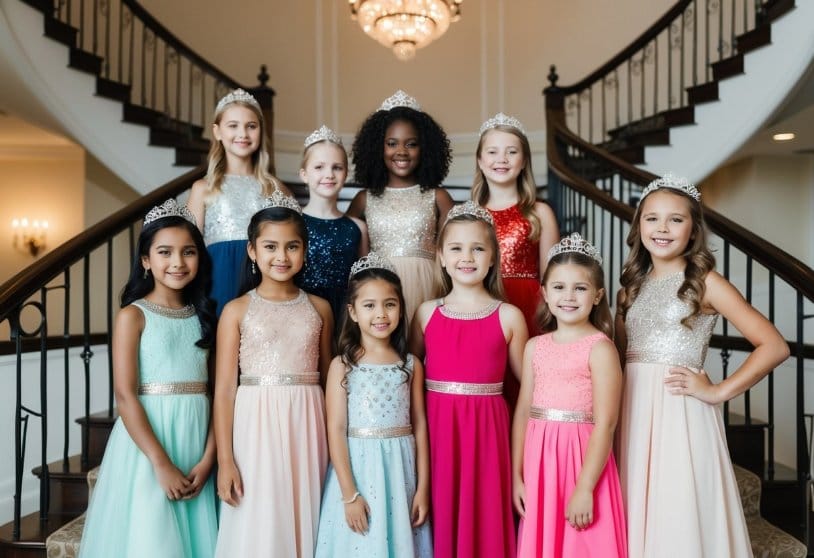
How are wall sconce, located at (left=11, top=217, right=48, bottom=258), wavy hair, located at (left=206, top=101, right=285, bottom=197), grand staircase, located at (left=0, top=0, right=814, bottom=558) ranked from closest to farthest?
grand staircase, located at (left=0, top=0, right=814, bottom=558), wavy hair, located at (left=206, top=101, right=285, bottom=197), wall sconce, located at (left=11, top=217, right=48, bottom=258)

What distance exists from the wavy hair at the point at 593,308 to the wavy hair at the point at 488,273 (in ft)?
0.54

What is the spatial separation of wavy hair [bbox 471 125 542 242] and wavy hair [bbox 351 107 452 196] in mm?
255

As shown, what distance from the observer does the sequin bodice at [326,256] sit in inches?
108

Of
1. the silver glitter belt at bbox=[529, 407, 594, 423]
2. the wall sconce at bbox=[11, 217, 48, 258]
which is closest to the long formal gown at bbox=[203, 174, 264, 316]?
the silver glitter belt at bbox=[529, 407, 594, 423]

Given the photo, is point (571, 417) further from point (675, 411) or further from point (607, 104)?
point (607, 104)

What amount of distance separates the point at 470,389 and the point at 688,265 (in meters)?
0.79

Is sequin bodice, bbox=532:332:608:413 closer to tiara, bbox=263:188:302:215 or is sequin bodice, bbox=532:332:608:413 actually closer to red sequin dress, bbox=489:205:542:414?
red sequin dress, bbox=489:205:542:414

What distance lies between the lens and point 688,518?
79.3 inches

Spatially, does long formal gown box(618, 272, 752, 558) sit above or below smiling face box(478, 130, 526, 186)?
below

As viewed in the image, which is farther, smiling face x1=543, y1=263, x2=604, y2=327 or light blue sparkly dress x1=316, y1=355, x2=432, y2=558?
smiling face x1=543, y1=263, x2=604, y2=327

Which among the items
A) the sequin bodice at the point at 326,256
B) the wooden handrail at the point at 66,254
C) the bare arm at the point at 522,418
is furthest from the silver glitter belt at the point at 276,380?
the wooden handrail at the point at 66,254

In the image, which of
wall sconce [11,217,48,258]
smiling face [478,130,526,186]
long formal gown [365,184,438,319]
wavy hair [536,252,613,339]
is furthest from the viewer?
wall sconce [11,217,48,258]

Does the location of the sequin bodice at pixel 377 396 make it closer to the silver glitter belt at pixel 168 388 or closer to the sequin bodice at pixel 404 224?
the silver glitter belt at pixel 168 388

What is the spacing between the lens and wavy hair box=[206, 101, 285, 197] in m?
2.98
